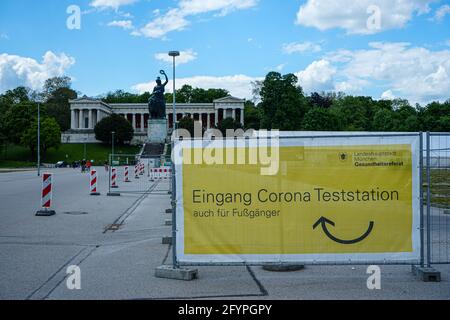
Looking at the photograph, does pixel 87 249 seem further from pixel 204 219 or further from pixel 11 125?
pixel 11 125

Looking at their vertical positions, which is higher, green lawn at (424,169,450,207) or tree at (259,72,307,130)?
tree at (259,72,307,130)

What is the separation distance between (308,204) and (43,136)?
101228 millimetres

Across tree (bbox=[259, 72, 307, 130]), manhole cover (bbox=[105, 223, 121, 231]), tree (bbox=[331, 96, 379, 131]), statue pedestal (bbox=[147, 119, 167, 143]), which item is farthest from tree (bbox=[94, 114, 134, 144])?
manhole cover (bbox=[105, 223, 121, 231])

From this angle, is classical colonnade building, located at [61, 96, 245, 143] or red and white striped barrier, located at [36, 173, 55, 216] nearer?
red and white striped barrier, located at [36, 173, 55, 216]

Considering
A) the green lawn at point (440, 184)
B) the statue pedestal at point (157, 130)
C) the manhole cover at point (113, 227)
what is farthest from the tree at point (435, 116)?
the green lawn at point (440, 184)

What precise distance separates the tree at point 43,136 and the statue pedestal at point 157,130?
27962 millimetres

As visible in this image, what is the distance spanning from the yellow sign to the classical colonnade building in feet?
413

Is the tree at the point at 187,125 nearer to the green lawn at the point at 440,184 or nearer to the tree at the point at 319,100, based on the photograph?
the tree at the point at 319,100

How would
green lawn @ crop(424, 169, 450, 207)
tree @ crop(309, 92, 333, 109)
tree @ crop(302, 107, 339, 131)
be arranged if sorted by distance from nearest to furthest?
1. green lawn @ crop(424, 169, 450, 207)
2. tree @ crop(302, 107, 339, 131)
3. tree @ crop(309, 92, 333, 109)

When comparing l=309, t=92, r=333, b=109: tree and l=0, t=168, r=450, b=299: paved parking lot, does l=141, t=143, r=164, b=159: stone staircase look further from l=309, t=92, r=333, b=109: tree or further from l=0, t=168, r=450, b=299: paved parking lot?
l=0, t=168, r=450, b=299: paved parking lot

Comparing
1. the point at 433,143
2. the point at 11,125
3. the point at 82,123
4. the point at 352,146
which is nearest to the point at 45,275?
the point at 352,146

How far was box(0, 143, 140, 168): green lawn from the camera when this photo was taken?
103 m

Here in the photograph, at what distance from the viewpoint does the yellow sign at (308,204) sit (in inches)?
294

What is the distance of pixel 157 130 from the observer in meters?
83.9
